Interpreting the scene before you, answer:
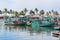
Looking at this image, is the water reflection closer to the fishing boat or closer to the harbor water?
the harbor water

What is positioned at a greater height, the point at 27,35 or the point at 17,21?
the point at 17,21

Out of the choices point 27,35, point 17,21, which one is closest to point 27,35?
point 27,35

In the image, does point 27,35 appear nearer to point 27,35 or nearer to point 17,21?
point 27,35

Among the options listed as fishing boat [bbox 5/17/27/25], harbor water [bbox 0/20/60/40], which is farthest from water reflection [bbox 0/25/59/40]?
fishing boat [bbox 5/17/27/25]

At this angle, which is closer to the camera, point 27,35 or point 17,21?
point 27,35

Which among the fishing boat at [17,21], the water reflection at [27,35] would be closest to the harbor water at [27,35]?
the water reflection at [27,35]

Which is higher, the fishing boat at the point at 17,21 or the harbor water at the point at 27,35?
the fishing boat at the point at 17,21

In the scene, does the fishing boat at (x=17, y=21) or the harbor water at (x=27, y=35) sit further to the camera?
the fishing boat at (x=17, y=21)

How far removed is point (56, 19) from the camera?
995 cm

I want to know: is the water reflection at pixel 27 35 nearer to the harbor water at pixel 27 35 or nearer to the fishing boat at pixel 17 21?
the harbor water at pixel 27 35

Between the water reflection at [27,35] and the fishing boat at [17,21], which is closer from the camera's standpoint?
the water reflection at [27,35]

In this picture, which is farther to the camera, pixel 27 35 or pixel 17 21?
pixel 17 21

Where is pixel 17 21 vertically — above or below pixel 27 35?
above

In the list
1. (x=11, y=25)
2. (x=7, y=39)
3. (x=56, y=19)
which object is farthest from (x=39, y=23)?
(x=7, y=39)
